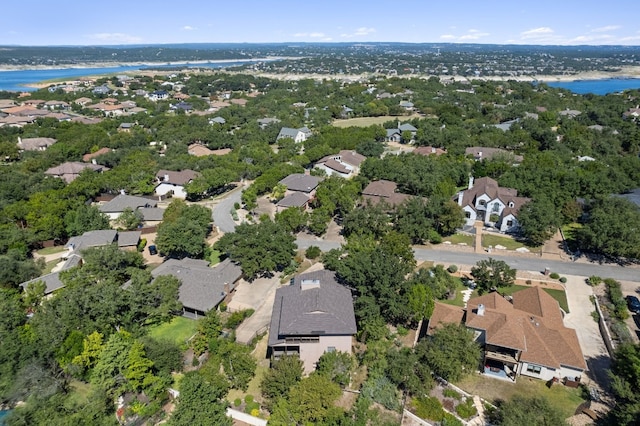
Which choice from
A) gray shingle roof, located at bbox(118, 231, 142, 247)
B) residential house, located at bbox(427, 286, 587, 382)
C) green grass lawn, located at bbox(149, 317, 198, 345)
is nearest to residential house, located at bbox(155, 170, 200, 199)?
gray shingle roof, located at bbox(118, 231, 142, 247)

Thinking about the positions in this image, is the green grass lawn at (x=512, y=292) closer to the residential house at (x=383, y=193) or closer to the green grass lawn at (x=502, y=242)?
the green grass lawn at (x=502, y=242)

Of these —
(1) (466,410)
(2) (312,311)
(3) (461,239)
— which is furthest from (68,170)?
(1) (466,410)

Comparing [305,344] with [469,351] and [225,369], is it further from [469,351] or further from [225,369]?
[469,351]

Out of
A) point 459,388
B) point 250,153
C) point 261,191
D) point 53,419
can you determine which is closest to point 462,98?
point 250,153

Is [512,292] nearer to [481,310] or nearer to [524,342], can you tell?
[481,310]

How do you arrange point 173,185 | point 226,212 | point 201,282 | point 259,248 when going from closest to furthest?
1. point 201,282
2. point 259,248
3. point 226,212
4. point 173,185

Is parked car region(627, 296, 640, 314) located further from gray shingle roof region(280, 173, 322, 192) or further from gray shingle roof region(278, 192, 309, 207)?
gray shingle roof region(280, 173, 322, 192)
